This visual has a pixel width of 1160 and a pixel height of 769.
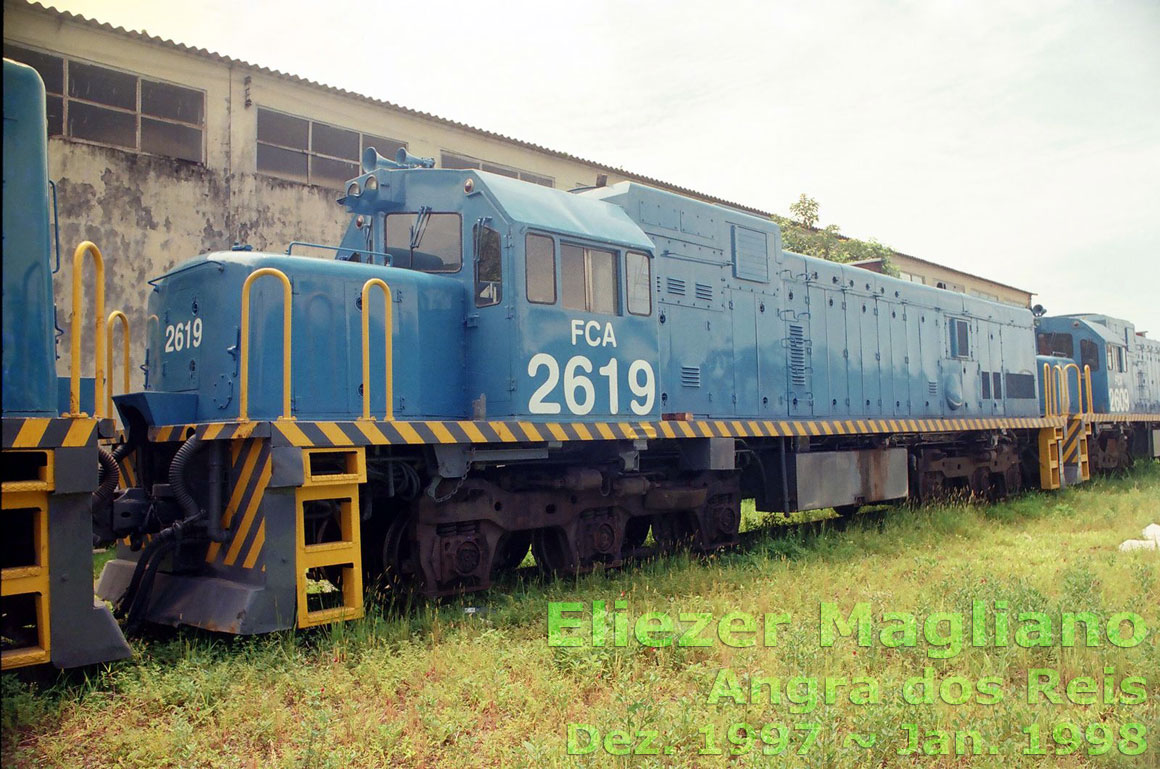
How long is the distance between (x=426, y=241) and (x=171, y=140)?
8.80 metres

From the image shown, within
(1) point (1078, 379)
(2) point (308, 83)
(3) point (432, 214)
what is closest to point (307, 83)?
(2) point (308, 83)

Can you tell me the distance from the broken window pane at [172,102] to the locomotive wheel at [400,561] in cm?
1016

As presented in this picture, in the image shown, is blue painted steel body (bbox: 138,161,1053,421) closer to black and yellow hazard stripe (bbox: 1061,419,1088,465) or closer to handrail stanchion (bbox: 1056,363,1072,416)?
black and yellow hazard stripe (bbox: 1061,419,1088,465)

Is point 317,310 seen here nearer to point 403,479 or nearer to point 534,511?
point 403,479

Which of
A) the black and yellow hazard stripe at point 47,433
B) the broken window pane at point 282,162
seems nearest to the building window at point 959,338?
the broken window pane at point 282,162

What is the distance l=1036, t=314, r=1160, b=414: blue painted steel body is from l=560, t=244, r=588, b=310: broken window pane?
14.7 metres

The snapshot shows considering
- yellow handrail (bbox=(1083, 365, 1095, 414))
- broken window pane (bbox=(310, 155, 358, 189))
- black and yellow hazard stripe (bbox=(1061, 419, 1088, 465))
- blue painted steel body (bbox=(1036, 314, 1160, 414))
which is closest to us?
broken window pane (bbox=(310, 155, 358, 189))

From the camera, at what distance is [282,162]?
15023 mm

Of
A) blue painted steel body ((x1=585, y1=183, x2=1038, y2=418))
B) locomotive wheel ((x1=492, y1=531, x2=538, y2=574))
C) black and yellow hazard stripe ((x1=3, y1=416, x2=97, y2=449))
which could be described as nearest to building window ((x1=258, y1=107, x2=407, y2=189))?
blue painted steel body ((x1=585, y1=183, x2=1038, y2=418))

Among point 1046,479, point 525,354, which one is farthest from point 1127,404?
point 525,354

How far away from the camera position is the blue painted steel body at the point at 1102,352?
59.8ft

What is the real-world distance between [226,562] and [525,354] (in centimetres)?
264

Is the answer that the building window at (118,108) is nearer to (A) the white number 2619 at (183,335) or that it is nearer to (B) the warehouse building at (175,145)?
(B) the warehouse building at (175,145)

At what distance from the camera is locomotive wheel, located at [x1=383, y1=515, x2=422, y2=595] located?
6.72 meters
